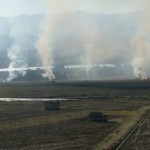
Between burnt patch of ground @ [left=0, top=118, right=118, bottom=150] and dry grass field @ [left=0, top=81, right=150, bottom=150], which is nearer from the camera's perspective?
burnt patch of ground @ [left=0, top=118, right=118, bottom=150]

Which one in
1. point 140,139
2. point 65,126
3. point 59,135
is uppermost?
point 65,126

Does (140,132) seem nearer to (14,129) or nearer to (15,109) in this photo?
(14,129)

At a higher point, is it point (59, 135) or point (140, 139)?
point (59, 135)

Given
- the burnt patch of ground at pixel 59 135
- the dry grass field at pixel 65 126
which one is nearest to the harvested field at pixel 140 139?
the dry grass field at pixel 65 126

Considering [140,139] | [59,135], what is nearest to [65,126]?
[59,135]

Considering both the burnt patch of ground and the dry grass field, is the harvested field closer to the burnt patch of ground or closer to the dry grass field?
the dry grass field

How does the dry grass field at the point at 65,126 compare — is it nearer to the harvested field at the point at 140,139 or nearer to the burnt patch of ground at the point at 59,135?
the burnt patch of ground at the point at 59,135

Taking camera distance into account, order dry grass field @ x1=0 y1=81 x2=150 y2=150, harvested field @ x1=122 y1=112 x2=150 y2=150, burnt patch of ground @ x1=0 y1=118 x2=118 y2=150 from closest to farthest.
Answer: harvested field @ x1=122 y1=112 x2=150 y2=150, burnt patch of ground @ x1=0 y1=118 x2=118 y2=150, dry grass field @ x1=0 y1=81 x2=150 y2=150

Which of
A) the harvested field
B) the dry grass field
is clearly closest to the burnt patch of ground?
the dry grass field

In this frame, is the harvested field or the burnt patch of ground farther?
the burnt patch of ground

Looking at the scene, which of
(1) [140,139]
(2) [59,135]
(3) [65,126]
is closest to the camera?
(1) [140,139]

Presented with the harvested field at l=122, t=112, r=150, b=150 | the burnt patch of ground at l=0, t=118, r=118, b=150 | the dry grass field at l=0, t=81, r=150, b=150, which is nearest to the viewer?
the harvested field at l=122, t=112, r=150, b=150

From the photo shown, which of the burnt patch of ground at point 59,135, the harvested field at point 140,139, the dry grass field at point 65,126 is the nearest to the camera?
the harvested field at point 140,139

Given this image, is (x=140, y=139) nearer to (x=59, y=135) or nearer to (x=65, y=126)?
(x=59, y=135)
